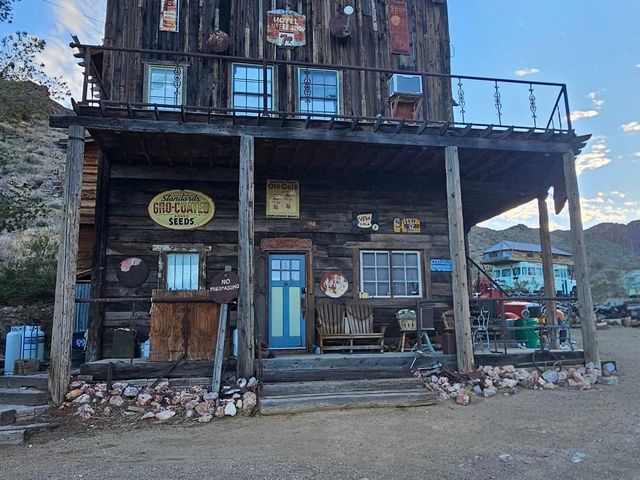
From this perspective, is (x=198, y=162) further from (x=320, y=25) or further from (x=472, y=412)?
(x=472, y=412)

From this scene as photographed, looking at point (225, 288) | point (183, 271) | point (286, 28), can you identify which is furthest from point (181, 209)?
point (286, 28)

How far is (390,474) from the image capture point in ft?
15.0

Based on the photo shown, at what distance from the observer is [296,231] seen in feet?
34.1

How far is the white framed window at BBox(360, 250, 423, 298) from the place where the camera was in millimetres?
10602

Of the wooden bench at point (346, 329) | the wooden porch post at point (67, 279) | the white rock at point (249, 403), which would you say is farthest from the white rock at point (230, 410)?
the wooden bench at point (346, 329)

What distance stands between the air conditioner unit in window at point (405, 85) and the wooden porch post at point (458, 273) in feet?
7.53

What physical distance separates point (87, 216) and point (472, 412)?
8672 mm

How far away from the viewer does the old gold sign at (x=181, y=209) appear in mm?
9859

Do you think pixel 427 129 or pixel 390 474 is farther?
pixel 427 129

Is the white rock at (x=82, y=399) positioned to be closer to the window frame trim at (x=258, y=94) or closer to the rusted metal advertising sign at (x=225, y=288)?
the rusted metal advertising sign at (x=225, y=288)

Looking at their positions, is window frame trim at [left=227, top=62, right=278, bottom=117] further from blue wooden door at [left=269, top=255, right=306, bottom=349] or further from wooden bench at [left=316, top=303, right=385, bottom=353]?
wooden bench at [left=316, top=303, right=385, bottom=353]

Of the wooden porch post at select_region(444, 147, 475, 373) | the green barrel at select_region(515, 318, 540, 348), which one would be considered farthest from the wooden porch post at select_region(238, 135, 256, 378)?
the green barrel at select_region(515, 318, 540, 348)

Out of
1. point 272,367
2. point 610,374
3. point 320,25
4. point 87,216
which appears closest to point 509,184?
point 610,374

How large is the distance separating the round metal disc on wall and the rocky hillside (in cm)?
3627
